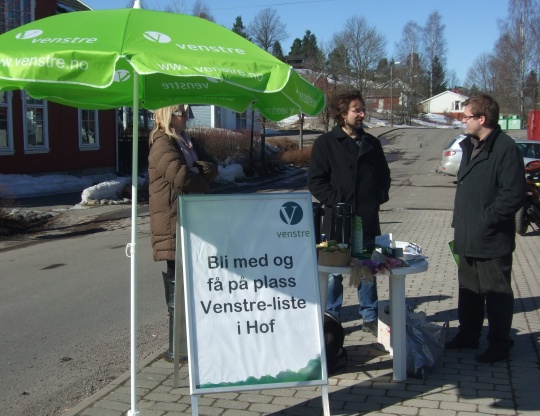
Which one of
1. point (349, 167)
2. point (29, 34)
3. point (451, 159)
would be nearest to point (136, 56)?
point (29, 34)

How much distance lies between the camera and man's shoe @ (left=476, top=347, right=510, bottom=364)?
4.96m

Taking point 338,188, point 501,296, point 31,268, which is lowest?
point 31,268

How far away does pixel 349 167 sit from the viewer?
5172 millimetres

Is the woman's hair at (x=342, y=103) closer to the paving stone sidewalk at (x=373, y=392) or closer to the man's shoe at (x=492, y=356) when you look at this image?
the paving stone sidewalk at (x=373, y=392)

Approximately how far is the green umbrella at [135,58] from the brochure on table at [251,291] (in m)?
0.42

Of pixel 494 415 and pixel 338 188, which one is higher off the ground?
pixel 338 188

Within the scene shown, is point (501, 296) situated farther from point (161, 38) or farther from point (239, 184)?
point (239, 184)

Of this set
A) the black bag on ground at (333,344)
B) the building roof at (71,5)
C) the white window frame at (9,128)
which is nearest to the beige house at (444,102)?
the building roof at (71,5)

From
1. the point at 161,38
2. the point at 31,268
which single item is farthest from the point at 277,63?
the point at 31,268

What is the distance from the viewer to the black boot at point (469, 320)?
5.24 meters

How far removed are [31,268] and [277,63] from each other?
687cm

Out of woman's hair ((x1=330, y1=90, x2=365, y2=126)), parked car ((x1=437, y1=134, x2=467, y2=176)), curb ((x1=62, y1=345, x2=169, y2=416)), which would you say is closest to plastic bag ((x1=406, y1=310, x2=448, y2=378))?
woman's hair ((x1=330, y1=90, x2=365, y2=126))

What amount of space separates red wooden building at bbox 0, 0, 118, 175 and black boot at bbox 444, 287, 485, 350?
1400 centimetres

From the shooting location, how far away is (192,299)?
12.7 feet
